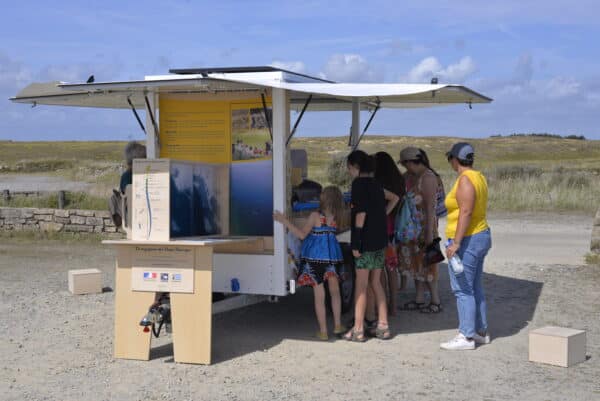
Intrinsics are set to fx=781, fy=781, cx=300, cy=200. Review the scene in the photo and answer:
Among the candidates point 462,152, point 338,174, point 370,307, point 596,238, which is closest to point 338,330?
point 370,307

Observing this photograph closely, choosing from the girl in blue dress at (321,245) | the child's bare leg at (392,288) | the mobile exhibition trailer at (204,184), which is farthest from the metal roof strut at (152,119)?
the child's bare leg at (392,288)

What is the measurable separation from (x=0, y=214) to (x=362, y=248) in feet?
39.2

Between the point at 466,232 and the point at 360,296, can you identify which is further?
the point at 360,296

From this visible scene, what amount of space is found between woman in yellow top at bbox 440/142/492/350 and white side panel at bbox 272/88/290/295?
1509mm

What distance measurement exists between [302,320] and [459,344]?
2.04 meters

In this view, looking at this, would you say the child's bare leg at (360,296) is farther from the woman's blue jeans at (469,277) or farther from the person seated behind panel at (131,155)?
the person seated behind panel at (131,155)

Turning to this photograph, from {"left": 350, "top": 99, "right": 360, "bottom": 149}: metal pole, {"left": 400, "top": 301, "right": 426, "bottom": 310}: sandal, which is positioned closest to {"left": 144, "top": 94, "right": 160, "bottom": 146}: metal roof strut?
{"left": 350, "top": 99, "right": 360, "bottom": 149}: metal pole

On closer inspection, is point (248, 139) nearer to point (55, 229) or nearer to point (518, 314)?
point (518, 314)

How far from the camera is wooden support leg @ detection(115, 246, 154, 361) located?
6973 mm

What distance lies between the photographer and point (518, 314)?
8875mm

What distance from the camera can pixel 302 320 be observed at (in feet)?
28.3

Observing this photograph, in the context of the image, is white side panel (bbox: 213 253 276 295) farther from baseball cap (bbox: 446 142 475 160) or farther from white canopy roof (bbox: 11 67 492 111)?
baseball cap (bbox: 446 142 475 160)

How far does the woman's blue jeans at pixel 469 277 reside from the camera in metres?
7.05

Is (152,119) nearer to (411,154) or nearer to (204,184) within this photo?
(204,184)
